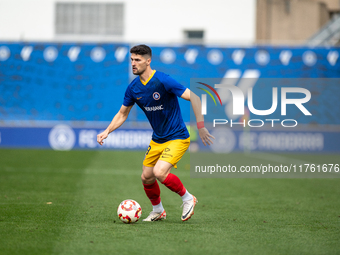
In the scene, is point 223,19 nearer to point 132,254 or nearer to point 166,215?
point 166,215

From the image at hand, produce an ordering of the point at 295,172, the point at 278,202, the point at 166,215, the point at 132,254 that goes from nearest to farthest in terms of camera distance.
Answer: the point at 132,254 → the point at 166,215 → the point at 278,202 → the point at 295,172

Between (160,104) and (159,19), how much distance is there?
21.9 metres

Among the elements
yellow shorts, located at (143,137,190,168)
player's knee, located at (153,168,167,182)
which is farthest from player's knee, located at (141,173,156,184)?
player's knee, located at (153,168,167,182)

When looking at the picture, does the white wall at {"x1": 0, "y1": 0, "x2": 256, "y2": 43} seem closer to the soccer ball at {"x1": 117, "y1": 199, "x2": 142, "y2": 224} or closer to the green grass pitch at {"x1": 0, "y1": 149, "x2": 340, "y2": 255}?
the green grass pitch at {"x1": 0, "y1": 149, "x2": 340, "y2": 255}

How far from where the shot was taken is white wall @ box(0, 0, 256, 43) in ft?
86.4

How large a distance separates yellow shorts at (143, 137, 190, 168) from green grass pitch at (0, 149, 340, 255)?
801 millimetres

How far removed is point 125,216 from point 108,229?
1.29 feet

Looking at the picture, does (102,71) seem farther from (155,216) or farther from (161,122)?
(155,216)

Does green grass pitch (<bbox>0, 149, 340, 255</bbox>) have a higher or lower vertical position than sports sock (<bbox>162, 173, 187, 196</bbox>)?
lower

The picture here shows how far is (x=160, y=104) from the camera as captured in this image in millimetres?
5844

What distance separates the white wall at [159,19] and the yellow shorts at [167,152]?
20.8m

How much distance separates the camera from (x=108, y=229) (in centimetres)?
536

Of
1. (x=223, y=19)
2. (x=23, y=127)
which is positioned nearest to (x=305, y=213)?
(x=23, y=127)

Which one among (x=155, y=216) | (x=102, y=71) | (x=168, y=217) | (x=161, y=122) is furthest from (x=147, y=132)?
(x=161, y=122)
